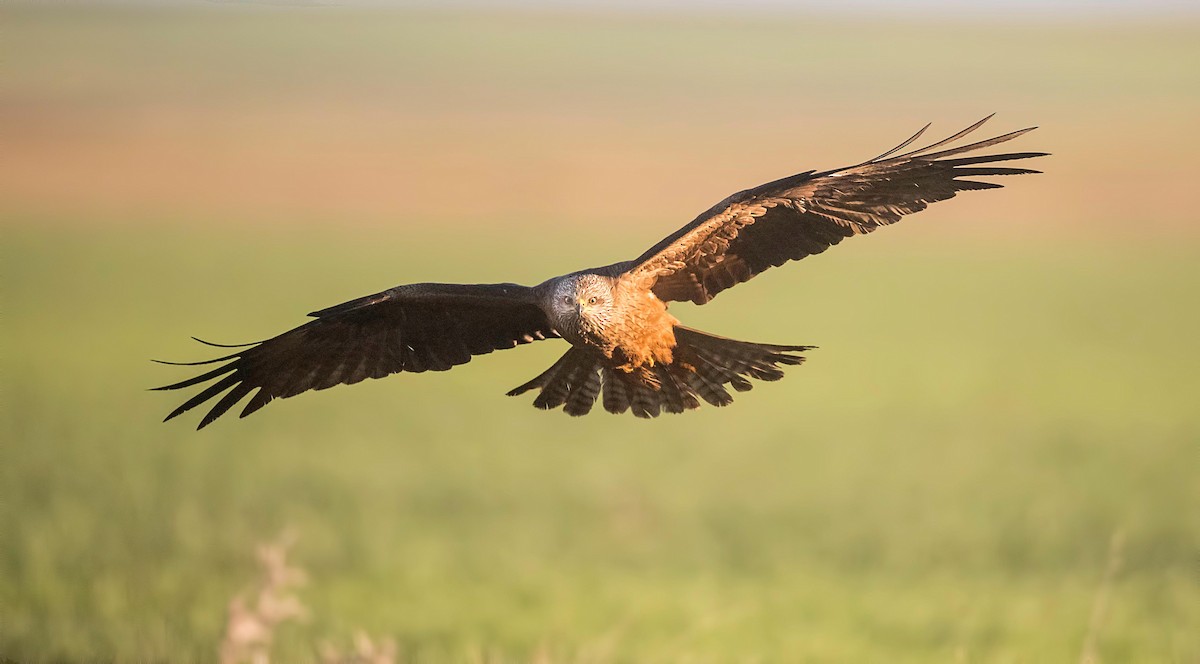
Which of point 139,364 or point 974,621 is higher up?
point 139,364

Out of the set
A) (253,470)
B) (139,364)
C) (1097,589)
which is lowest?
(1097,589)

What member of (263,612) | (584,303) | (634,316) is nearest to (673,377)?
(634,316)

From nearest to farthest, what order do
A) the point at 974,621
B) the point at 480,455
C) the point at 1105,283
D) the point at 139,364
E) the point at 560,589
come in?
the point at 974,621 < the point at 560,589 < the point at 480,455 < the point at 139,364 < the point at 1105,283

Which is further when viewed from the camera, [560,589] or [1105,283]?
[1105,283]

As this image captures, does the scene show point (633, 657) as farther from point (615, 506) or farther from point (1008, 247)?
point (1008, 247)

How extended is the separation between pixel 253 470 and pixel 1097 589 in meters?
9.02

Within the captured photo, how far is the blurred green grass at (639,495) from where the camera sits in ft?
36.1

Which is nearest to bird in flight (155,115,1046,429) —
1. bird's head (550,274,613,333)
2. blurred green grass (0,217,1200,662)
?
bird's head (550,274,613,333)

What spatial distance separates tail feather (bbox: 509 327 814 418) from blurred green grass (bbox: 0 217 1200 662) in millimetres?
1238

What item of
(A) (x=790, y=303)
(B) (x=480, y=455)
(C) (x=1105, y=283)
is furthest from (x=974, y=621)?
(C) (x=1105, y=283)

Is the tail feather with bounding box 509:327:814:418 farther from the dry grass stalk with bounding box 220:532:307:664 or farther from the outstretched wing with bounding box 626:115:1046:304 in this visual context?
the dry grass stalk with bounding box 220:532:307:664

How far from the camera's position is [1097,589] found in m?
13.3

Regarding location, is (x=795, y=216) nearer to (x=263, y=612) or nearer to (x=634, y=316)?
(x=634, y=316)

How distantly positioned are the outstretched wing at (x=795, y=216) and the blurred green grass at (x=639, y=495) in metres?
1.90
